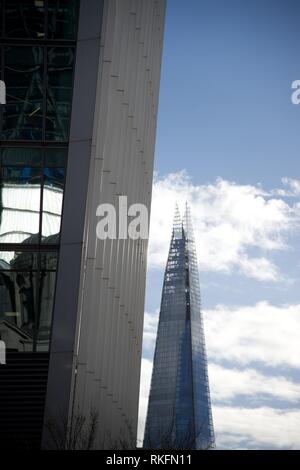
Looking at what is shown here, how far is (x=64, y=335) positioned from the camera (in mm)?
35562

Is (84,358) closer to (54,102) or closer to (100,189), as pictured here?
(100,189)

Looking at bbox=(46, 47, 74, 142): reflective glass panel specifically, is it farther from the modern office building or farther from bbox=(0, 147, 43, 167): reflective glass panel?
bbox=(0, 147, 43, 167): reflective glass panel

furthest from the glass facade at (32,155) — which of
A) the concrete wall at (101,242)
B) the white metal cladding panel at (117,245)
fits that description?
the white metal cladding panel at (117,245)

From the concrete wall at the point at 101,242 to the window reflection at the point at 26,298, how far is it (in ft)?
1.91

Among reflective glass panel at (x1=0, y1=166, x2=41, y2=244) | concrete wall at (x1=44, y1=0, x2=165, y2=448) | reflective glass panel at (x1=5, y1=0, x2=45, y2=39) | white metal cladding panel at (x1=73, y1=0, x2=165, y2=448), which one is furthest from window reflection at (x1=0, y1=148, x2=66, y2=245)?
reflective glass panel at (x1=5, y1=0, x2=45, y2=39)

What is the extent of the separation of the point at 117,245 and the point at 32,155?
8492 millimetres

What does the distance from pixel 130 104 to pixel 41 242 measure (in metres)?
13.2

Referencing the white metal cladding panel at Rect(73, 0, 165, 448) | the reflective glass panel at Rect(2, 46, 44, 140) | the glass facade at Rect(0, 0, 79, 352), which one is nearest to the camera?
the glass facade at Rect(0, 0, 79, 352)

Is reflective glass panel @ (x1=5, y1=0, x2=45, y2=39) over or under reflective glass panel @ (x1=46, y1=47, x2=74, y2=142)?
over

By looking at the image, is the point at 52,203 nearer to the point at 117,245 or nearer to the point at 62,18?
the point at 117,245

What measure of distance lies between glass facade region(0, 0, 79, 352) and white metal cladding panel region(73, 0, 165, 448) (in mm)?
1458

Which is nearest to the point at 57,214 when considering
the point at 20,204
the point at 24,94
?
the point at 20,204

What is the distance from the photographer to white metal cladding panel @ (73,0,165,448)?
37.8m
